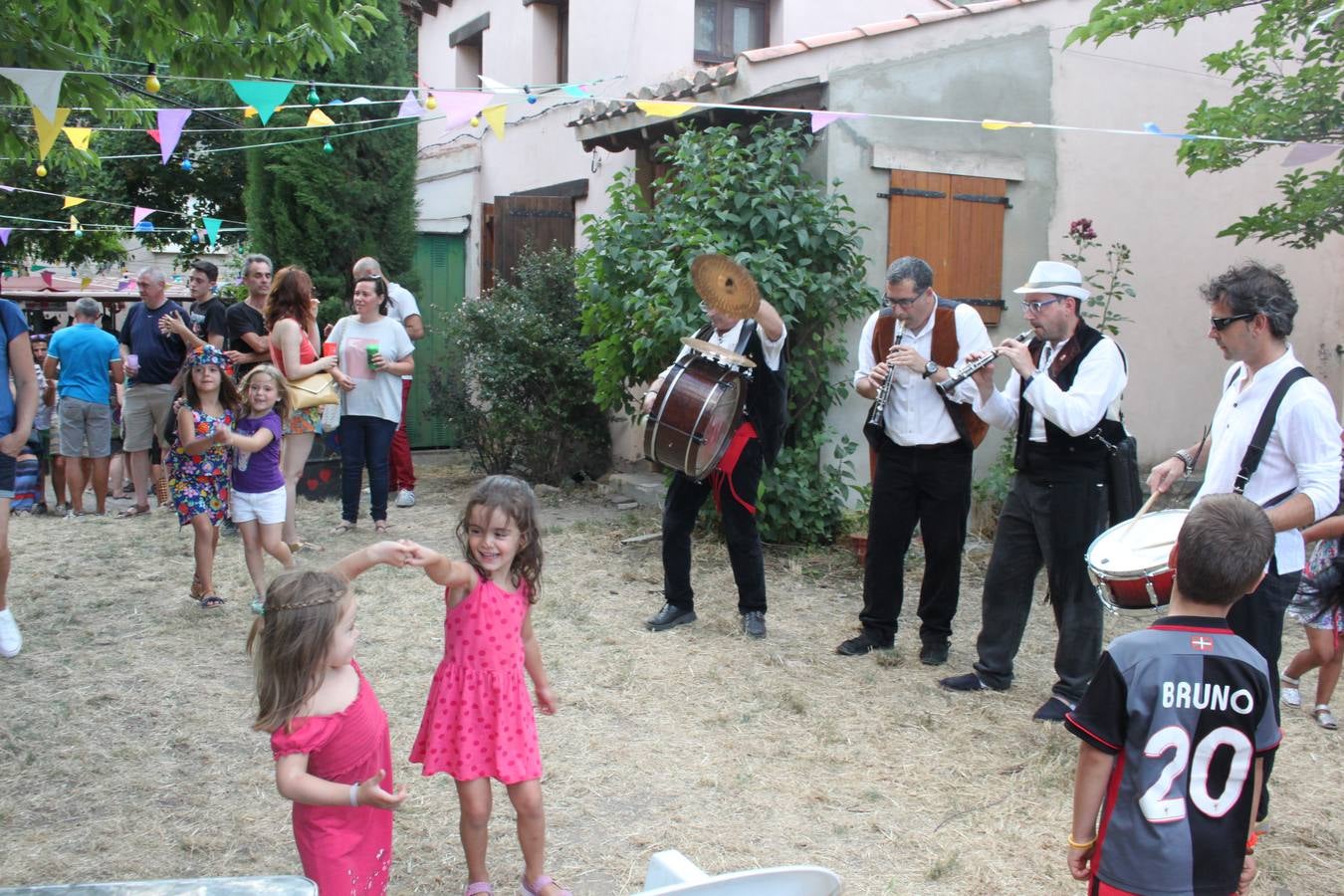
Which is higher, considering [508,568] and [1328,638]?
[508,568]

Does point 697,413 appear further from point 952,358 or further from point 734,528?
point 952,358

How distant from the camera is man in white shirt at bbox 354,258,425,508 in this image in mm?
7785

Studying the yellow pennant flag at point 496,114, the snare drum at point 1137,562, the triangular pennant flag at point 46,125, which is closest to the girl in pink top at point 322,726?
the snare drum at point 1137,562

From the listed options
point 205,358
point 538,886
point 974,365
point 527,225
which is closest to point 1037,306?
point 974,365

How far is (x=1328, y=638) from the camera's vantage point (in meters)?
4.48

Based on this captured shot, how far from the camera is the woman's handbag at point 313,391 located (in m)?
6.82

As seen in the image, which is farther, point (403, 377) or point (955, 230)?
point (955, 230)

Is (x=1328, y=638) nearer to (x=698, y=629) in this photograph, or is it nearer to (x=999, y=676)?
(x=999, y=676)

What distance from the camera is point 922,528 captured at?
514 cm

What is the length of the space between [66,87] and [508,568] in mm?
3299

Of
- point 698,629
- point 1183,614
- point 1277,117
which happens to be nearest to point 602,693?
point 698,629

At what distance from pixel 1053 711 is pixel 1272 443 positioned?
65.2 inches

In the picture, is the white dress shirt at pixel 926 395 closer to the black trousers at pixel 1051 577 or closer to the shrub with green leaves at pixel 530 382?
the black trousers at pixel 1051 577

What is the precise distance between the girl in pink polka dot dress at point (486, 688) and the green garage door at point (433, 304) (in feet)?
27.5
